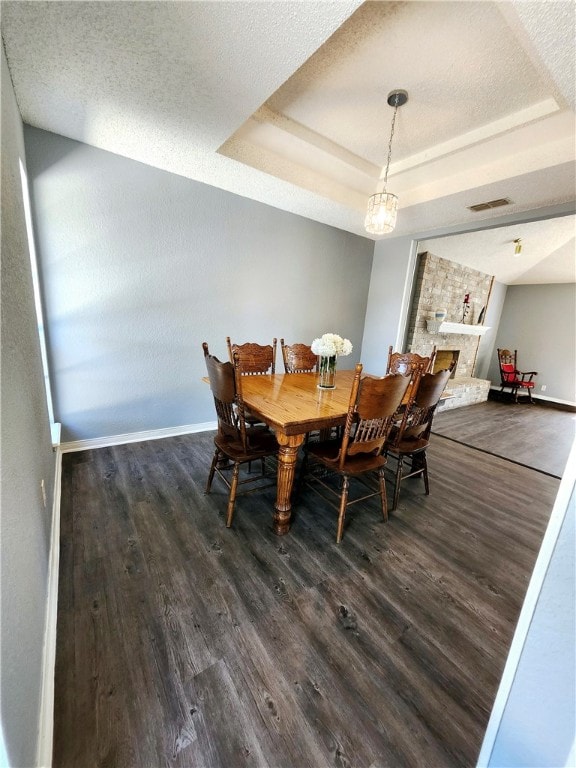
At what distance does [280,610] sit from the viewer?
1.38m

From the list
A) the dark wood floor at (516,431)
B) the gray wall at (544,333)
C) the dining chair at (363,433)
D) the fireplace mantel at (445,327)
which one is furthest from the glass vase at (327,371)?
the gray wall at (544,333)

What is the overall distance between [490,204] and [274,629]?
13.2 feet

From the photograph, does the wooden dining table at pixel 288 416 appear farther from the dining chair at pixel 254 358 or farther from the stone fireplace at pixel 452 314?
the stone fireplace at pixel 452 314

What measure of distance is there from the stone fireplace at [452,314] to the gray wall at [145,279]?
6.22 ft

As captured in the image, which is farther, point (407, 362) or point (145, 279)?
point (407, 362)

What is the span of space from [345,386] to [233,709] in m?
2.01

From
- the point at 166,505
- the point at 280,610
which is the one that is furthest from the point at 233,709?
the point at 166,505

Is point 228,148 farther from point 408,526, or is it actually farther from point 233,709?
point 233,709

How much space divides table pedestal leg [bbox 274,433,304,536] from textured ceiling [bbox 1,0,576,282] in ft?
6.71

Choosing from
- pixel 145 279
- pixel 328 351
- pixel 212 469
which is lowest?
pixel 212 469

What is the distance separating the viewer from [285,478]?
1.81 m

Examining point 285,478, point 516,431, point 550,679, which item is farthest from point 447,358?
point 550,679

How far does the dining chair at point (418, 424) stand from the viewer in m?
2.06

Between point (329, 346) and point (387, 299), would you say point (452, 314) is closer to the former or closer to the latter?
point (387, 299)
